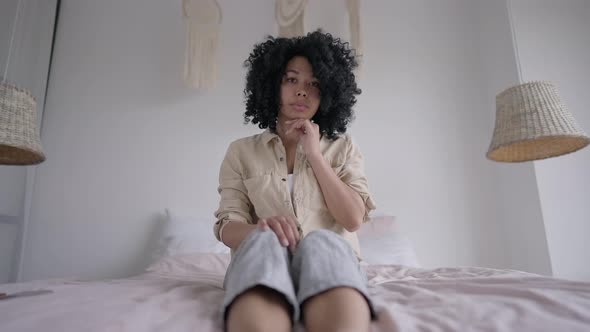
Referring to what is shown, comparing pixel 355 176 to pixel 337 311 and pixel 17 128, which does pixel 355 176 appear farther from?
pixel 17 128

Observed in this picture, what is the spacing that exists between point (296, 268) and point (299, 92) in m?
0.70

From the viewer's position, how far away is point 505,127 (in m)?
1.48

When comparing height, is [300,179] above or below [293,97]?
below

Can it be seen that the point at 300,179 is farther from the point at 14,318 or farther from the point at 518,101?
the point at 518,101

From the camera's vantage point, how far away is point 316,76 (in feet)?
4.17

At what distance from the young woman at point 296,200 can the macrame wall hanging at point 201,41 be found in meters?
0.79

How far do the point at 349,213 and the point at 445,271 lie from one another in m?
0.45

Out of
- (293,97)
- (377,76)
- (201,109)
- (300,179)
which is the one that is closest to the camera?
(300,179)

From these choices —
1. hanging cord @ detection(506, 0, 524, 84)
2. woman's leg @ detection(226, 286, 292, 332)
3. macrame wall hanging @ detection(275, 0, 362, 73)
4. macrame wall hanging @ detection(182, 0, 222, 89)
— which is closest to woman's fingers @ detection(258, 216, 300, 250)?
woman's leg @ detection(226, 286, 292, 332)

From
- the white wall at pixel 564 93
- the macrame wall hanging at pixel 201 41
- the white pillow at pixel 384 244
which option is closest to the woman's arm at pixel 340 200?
the white pillow at pixel 384 244

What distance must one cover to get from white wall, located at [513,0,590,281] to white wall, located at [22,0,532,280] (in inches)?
13.1

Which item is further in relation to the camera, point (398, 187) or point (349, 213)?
point (398, 187)

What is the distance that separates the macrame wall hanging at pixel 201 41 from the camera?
7.06ft

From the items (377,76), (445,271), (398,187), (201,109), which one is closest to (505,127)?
(445,271)
